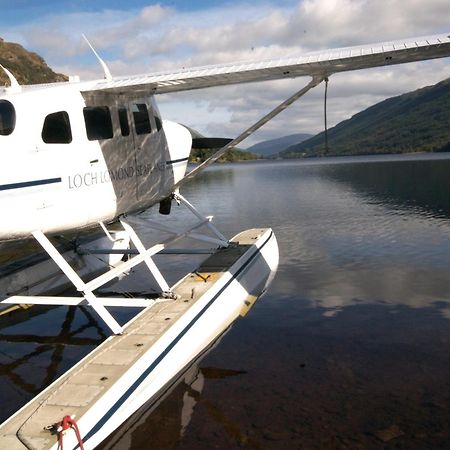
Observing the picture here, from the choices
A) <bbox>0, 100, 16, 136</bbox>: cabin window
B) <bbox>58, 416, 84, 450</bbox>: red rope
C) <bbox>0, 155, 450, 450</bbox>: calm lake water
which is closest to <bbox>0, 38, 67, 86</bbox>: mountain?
<bbox>0, 155, 450, 450</bbox>: calm lake water

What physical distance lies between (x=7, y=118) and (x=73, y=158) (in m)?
1.12

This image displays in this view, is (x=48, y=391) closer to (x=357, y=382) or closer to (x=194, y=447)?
(x=194, y=447)

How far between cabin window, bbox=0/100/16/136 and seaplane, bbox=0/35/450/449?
13 mm

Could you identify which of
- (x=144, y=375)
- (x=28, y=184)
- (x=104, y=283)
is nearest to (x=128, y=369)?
(x=144, y=375)

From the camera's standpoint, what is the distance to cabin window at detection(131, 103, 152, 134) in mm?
8828

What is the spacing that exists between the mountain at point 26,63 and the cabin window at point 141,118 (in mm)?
106548

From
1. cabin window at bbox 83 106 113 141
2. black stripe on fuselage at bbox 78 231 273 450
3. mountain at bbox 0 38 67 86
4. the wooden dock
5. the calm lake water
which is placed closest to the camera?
the wooden dock

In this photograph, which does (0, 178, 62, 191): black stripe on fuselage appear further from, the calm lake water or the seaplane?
the calm lake water

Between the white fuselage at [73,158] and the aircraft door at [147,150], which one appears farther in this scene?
the aircraft door at [147,150]

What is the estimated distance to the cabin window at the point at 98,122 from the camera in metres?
7.60

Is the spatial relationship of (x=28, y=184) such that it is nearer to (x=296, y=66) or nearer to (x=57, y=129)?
(x=57, y=129)

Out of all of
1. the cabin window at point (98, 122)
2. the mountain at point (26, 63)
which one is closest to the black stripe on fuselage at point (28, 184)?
the cabin window at point (98, 122)

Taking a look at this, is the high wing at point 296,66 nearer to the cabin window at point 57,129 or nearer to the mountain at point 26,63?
the cabin window at point 57,129

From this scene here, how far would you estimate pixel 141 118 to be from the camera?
898 centimetres
